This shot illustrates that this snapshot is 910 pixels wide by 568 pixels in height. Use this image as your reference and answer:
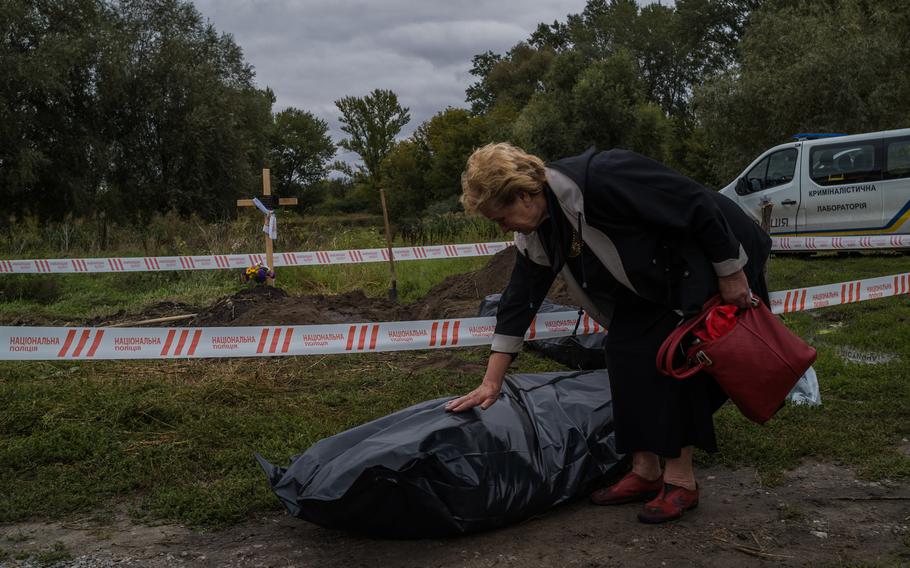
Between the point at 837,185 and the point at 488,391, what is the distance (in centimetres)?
1061

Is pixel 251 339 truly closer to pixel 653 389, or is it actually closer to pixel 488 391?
pixel 488 391

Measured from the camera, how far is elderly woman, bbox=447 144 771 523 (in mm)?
2734

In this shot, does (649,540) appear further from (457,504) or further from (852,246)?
(852,246)

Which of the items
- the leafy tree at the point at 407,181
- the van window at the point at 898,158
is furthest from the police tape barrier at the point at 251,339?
the leafy tree at the point at 407,181

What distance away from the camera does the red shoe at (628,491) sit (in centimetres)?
328

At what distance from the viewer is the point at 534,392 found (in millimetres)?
3586

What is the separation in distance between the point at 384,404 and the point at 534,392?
1656mm

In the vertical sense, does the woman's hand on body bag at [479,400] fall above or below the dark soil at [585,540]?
above

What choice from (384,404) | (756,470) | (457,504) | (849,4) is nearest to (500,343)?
(457,504)

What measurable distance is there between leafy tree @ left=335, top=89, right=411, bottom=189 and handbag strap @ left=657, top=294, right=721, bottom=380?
50.5 m

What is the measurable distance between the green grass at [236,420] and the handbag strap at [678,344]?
1093mm

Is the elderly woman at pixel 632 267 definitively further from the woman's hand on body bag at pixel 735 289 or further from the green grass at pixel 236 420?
the green grass at pixel 236 420

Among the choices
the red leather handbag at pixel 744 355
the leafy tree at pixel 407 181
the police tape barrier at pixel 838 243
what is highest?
A: the leafy tree at pixel 407 181

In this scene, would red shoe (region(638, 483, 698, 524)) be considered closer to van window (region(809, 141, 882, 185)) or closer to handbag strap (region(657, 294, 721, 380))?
handbag strap (region(657, 294, 721, 380))
